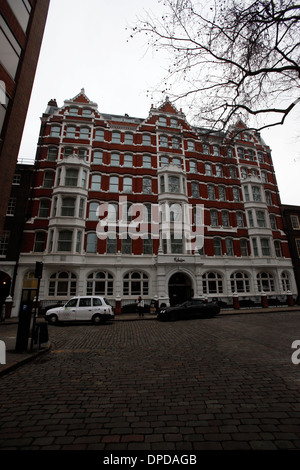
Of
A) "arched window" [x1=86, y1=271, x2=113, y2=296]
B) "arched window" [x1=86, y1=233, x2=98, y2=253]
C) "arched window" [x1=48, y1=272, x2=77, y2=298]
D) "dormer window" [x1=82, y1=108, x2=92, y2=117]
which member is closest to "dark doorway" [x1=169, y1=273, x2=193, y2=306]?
"arched window" [x1=86, y1=271, x2=113, y2=296]

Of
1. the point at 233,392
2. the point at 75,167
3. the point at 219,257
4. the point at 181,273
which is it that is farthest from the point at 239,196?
the point at 233,392

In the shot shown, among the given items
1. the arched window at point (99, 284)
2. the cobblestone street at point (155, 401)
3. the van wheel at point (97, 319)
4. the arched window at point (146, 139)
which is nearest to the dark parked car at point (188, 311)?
the van wheel at point (97, 319)

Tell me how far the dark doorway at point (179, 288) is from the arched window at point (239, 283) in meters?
4.93

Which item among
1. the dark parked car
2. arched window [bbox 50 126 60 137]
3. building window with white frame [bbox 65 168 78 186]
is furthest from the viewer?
arched window [bbox 50 126 60 137]

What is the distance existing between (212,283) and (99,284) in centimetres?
Result: 1168

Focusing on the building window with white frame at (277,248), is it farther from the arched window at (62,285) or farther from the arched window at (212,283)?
the arched window at (62,285)

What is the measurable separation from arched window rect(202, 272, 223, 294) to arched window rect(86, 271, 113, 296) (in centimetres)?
967

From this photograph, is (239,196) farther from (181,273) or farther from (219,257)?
(181,273)

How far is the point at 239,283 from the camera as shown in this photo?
78.5 ft

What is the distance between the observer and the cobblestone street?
8.96 ft

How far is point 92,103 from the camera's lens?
85.4ft

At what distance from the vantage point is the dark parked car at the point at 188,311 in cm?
1545

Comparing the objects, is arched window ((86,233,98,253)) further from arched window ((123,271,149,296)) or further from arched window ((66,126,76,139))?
arched window ((66,126,76,139))

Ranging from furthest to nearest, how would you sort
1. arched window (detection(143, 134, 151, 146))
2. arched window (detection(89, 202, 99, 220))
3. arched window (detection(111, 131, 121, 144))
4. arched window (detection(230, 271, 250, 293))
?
arched window (detection(143, 134, 151, 146)), arched window (detection(111, 131, 121, 144)), arched window (detection(230, 271, 250, 293)), arched window (detection(89, 202, 99, 220))
